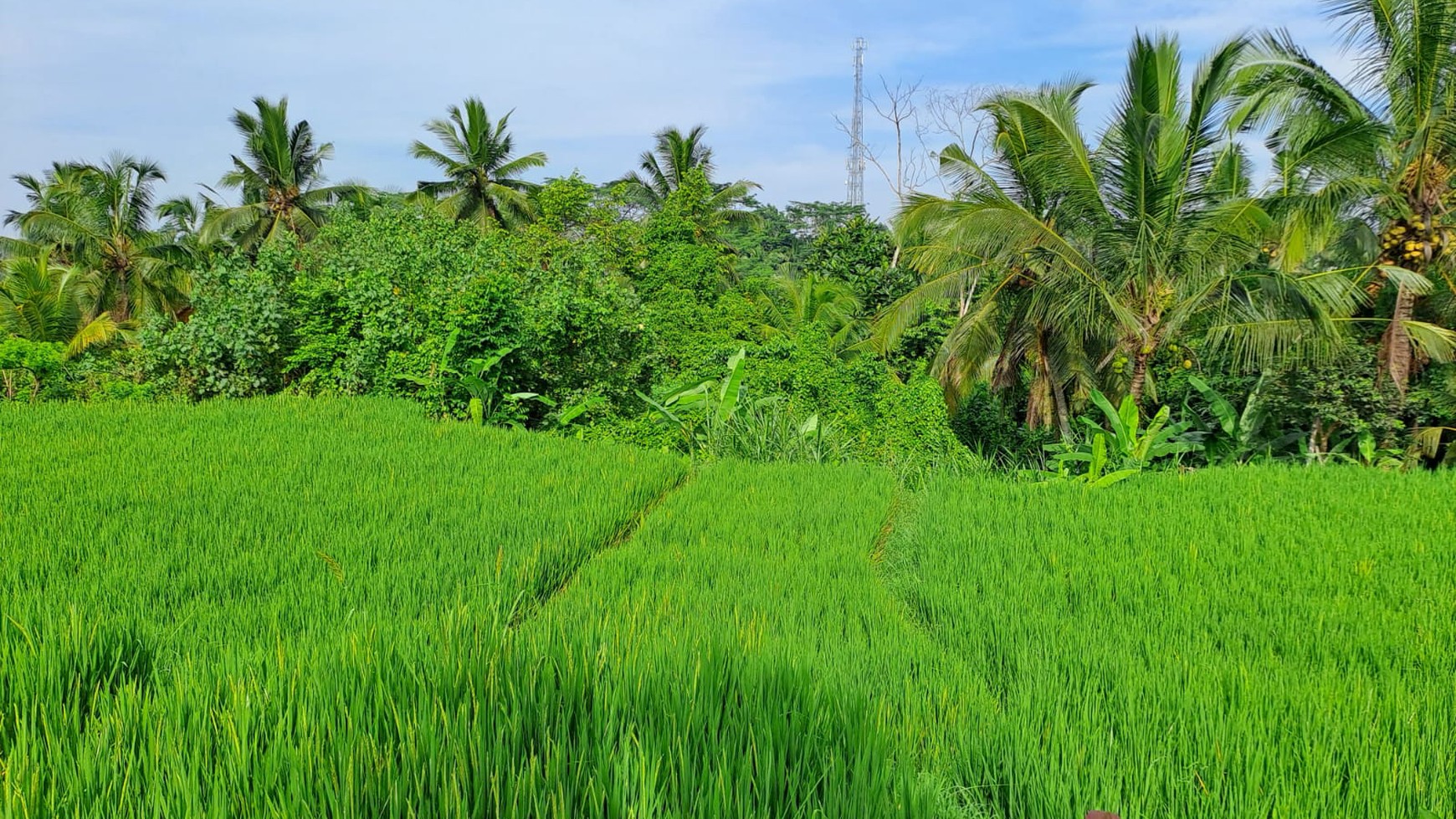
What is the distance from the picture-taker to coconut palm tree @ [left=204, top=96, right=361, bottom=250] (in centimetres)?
1989

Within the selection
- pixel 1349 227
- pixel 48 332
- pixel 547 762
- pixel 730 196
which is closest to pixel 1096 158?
pixel 1349 227

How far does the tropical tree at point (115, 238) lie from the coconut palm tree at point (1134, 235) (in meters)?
20.1

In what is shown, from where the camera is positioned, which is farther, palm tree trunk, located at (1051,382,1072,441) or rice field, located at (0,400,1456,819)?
palm tree trunk, located at (1051,382,1072,441)

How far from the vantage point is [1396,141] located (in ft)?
28.8

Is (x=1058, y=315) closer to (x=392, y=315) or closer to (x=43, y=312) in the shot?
(x=392, y=315)

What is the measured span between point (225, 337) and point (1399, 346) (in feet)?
43.0

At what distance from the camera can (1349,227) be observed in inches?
468

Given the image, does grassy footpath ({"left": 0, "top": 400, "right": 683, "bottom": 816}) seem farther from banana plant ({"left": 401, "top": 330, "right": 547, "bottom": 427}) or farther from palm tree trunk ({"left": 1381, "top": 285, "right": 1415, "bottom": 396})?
palm tree trunk ({"left": 1381, "top": 285, "right": 1415, "bottom": 396})

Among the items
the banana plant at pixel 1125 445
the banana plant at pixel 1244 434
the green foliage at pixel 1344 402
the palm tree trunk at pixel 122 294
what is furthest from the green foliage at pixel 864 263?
the palm tree trunk at pixel 122 294

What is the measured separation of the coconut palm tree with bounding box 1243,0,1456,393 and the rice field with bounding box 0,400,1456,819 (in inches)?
186

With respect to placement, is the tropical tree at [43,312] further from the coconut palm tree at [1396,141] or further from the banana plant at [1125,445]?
the coconut palm tree at [1396,141]

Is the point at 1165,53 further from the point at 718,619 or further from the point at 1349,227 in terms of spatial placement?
the point at 718,619

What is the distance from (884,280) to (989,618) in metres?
16.1

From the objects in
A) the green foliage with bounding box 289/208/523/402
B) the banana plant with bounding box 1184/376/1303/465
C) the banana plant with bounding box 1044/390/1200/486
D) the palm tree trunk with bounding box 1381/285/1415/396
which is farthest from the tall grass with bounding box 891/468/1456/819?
the banana plant with bounding box 1184/376/1303/465
